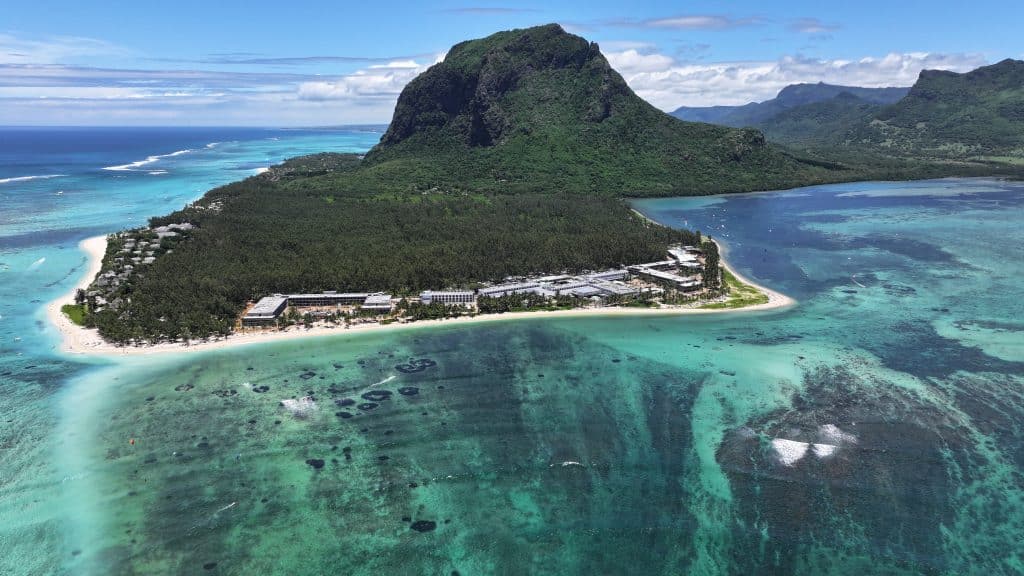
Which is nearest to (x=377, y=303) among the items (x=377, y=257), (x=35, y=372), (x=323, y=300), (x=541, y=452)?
(x=323, y=300)

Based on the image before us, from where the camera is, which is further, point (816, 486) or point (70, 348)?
point (70, 348)

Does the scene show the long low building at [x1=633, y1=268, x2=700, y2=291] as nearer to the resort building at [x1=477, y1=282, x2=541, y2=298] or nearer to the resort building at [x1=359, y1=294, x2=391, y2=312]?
the resort building at [x1=477, y1=282, x2=541, y2=298]

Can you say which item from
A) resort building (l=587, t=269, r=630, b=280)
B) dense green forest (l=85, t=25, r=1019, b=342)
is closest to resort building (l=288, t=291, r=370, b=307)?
dense green forest (l=85, t=25, r=1019, b=342)

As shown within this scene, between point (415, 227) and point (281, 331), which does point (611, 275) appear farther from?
point (281, 331)

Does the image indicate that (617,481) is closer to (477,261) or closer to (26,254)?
(477,261)

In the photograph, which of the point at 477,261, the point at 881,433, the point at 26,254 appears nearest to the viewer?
the point at 881,433

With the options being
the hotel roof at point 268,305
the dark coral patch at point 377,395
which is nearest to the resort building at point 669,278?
the dark coral patch at point 377,395

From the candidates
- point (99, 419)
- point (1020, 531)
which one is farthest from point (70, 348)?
point (1020, 531)
